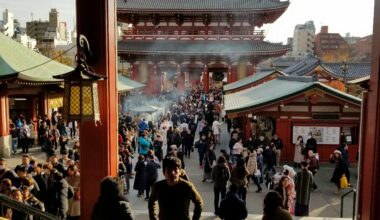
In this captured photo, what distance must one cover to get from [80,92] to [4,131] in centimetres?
1222

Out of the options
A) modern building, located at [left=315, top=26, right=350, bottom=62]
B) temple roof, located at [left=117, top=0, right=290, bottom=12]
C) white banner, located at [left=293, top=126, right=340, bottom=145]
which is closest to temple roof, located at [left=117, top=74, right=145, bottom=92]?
temple roof, located at [left=117, top=0, right=290, bottom=12]

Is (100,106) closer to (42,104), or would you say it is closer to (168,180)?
(168,180)

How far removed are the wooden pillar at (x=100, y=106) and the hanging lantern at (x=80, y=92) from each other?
382 mm

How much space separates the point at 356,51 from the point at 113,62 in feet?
336

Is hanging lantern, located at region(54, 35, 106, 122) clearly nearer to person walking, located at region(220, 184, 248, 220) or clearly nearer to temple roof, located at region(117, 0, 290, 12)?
person walking, located at region(220, 184, 248, 220)

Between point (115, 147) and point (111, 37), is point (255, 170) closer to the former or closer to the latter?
point (115, 147)

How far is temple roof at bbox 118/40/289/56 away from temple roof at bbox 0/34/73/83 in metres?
13.7

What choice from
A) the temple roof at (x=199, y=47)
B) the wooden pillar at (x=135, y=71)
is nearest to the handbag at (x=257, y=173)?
the temple roof at (x=199, y=47)

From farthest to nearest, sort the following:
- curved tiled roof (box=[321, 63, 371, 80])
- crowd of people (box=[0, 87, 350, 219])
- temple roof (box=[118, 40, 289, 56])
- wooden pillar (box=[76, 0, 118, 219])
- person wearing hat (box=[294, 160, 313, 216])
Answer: curved tiled roof (box=[321, 63, 371, 80]) → temple roof (box=[118, 40, 289, 56]) → person wearing hat (box=[294, 160, 313, 216]) → wooden pillar (box=[76, 0, 118, 219]) → crowd of people (box=[0, 87, 350, 219])

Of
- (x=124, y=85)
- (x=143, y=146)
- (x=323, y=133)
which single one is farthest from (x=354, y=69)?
(x=143, y=146)

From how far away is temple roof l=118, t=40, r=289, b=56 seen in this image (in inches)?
1260

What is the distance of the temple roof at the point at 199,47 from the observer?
32.0m

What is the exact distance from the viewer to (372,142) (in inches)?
195

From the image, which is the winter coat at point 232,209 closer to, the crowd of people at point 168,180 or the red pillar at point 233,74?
the crowd of people at point 168,180
